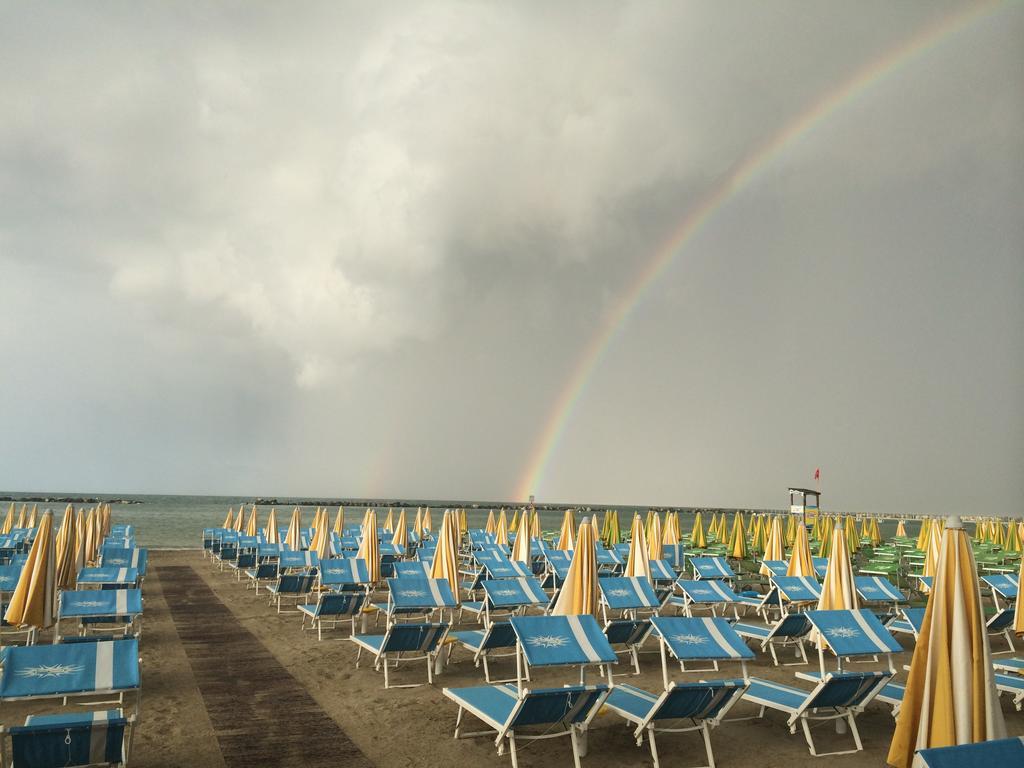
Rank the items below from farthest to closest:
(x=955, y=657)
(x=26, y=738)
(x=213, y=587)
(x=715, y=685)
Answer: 1. (x=213, y=587)
2. (x=715, y=685)
3. (x=955, y=657)
4. (x=26, y=738)

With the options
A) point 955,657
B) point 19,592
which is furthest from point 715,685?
point 19,592

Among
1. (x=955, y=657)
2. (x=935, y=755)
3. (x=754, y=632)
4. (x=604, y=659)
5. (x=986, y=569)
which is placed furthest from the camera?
(x=986, y=569)

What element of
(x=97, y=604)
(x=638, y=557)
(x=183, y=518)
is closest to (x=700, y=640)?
(x=638, y=557)

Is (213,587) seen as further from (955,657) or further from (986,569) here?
(986,569)

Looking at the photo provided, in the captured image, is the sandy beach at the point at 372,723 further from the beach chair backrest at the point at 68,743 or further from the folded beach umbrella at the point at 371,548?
the folded beach umbrella at the point at 371,548

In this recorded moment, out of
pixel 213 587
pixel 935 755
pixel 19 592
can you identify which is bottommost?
pixel 213 587

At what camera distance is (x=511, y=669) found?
937 centimetres

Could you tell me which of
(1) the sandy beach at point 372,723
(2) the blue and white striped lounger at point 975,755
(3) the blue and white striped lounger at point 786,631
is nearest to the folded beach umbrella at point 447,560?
(1) the sandy beach at point 372,723

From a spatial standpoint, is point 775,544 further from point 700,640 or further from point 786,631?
point 700,640

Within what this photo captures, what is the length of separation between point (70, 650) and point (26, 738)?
1.50 meters

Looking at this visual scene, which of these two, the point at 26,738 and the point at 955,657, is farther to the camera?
the point at 955,657

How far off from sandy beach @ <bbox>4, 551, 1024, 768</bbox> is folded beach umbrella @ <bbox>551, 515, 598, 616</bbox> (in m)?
0.88

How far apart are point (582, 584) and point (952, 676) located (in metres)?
5.01

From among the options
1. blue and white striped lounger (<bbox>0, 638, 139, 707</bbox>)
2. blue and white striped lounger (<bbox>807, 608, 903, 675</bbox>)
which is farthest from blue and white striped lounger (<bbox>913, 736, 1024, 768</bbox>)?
blue and white striped lounger (<bbox>0, 638, 139, 707</bbox>)
